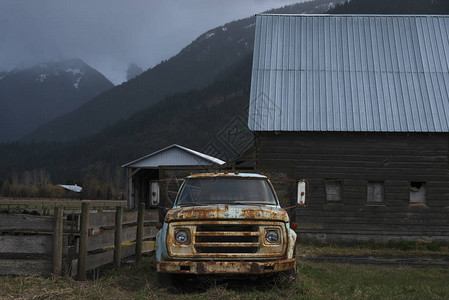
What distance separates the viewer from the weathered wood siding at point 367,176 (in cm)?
2061

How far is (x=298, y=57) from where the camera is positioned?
23547 millimetres

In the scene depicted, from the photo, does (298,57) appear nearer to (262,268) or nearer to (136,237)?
(136,237)

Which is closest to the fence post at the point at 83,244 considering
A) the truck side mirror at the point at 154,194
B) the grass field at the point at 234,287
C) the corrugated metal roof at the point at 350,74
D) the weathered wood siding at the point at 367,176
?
the grass field at the point at 234,287

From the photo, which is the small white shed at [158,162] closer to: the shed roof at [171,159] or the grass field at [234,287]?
the shed roof at [171,159]

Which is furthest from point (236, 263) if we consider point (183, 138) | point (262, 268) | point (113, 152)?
point (113, 152)

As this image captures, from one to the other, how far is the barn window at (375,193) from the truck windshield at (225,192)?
12.1 m

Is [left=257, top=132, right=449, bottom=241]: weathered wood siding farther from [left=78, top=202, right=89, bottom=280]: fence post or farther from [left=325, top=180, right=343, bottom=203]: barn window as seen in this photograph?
[left=78, top=202, right=89, bottom=280]: fence post

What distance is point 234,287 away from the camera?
8.94 meters

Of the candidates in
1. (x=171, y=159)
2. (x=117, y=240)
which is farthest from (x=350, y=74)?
(x=171, y=159)

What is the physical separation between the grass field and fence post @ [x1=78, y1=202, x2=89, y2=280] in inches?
10.5

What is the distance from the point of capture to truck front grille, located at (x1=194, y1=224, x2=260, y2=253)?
834 centimetres

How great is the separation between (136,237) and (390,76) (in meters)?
14.9

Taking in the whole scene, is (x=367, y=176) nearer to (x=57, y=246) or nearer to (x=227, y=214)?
(x=227, y=214)

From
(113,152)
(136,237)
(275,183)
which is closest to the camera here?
(136,237)
